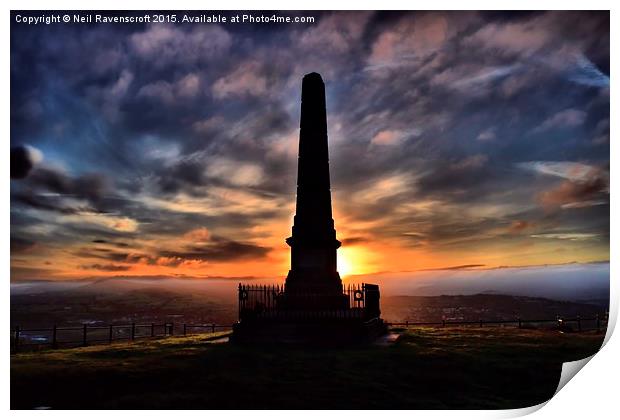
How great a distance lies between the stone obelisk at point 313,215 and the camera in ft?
55.7

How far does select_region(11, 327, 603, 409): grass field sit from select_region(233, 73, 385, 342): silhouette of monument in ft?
2.60

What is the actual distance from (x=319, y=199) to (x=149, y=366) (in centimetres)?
686

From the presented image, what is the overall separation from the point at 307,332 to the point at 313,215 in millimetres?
3627

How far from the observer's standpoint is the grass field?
10758mm

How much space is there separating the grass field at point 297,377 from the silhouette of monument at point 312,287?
0.79 m

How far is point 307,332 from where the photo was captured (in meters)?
15.4

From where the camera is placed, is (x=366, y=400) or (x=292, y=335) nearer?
(x=366, y=400)

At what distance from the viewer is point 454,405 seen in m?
10.7

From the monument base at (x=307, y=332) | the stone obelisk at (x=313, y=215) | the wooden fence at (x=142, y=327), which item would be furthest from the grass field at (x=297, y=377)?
the stone obelisk at (x=313, y=215)

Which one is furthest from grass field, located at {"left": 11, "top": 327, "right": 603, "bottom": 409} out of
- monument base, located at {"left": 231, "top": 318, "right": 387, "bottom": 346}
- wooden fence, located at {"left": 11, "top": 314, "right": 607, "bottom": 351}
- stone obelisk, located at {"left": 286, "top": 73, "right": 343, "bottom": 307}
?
stone obelisk, located at {"left": 286, "top": 73, "right": 343, "bottom": 307}

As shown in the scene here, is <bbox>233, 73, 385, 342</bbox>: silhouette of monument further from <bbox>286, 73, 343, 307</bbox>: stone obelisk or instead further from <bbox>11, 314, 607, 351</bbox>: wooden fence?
<bbox>11, 314, 607, 351</bbox>: wooden fence

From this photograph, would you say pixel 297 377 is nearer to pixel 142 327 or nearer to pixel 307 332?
pixel 307 332
